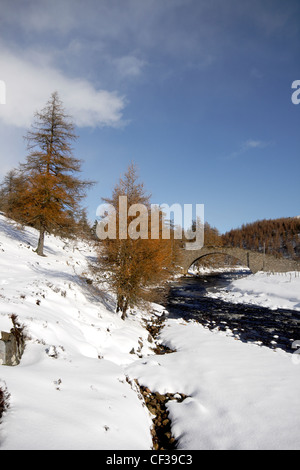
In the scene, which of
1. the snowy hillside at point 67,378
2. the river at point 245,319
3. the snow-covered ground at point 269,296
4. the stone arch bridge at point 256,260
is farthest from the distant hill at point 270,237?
the snowy hillside at point 67,378

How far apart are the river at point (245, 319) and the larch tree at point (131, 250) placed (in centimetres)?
597

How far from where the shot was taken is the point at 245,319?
52.8 feet

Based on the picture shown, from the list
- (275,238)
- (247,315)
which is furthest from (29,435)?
(275,238)

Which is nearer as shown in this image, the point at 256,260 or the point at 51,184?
the point at 51,184

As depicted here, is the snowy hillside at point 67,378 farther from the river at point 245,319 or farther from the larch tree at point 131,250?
the river at point 245,319

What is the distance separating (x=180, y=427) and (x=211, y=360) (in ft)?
11.6

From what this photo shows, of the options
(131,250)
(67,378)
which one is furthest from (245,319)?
(67,378)

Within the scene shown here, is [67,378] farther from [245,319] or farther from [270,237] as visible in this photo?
[270,237]

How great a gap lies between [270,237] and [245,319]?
12841 centimetres

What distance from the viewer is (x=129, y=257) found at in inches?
440
